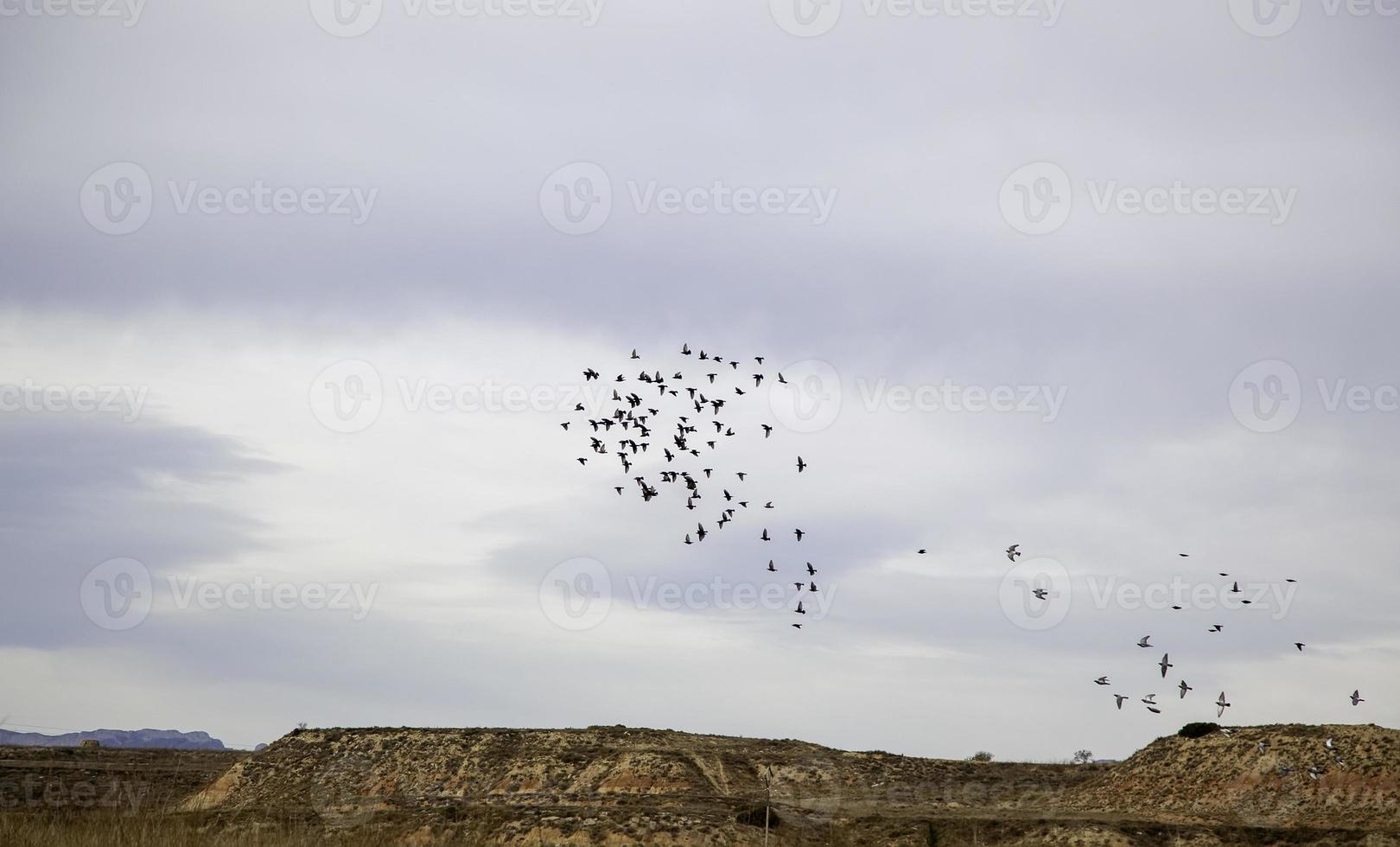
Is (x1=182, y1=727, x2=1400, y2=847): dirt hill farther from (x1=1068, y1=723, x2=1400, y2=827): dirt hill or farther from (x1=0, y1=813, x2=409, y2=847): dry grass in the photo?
(x1=0, y1=813, x2=409, y2=847): dry grass

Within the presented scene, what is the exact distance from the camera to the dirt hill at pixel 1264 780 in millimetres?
58594

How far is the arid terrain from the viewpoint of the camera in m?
52.6

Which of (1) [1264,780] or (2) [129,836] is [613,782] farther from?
(2) [129,836]

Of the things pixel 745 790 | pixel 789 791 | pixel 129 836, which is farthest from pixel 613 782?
pixel 129 836

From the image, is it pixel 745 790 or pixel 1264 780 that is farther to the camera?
pixel 745 790

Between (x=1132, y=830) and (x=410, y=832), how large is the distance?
32.7 m

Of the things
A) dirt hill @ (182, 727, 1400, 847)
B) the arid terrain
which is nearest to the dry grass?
the arid terrain

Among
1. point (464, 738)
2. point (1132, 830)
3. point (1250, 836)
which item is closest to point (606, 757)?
point (464, 738)

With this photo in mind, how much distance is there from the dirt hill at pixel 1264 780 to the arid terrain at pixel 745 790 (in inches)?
5.0

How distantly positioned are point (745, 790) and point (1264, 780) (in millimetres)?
29881

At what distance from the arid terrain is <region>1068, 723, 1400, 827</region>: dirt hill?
126 mm

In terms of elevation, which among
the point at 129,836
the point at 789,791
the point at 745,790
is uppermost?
the point at 789,791

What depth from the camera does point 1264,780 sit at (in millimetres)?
63812

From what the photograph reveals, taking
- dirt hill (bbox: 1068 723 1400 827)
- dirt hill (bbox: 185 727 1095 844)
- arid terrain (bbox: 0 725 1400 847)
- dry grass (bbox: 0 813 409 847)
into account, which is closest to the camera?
dry grass (bbox: 0 813 409 847)
